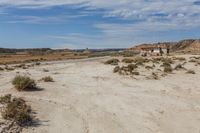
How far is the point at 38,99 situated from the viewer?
74.2 feet

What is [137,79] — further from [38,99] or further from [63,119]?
[63,119]

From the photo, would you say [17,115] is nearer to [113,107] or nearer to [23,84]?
[113,107]

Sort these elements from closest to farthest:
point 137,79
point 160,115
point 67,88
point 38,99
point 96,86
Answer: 1. point 160,115
2. point 38,99
3. point 67,88
4. point 96,86
5. point 137,79

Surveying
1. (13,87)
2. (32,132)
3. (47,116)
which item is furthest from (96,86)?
(32,132)

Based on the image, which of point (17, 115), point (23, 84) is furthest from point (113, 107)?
point (17, 115)

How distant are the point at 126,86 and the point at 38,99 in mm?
9747

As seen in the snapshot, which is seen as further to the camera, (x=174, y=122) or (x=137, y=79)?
(x=137, y=79)

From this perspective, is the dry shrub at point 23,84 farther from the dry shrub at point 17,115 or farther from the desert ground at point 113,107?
the dry shrub at point 17,115

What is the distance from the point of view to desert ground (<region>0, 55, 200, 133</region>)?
695 inches

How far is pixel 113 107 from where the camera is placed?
71.9 ft

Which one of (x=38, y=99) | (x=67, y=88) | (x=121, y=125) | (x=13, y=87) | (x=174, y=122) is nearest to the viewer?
(x=121, y=125)

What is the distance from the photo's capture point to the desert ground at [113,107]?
57.9ft

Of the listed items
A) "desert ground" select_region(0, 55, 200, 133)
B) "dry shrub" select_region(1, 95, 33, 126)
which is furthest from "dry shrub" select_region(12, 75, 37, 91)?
"dry shrub" select_region(1, 95, 33, 126)

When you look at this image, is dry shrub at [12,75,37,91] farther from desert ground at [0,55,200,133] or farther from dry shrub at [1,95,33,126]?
dry shrub at [1,95,33,126]
